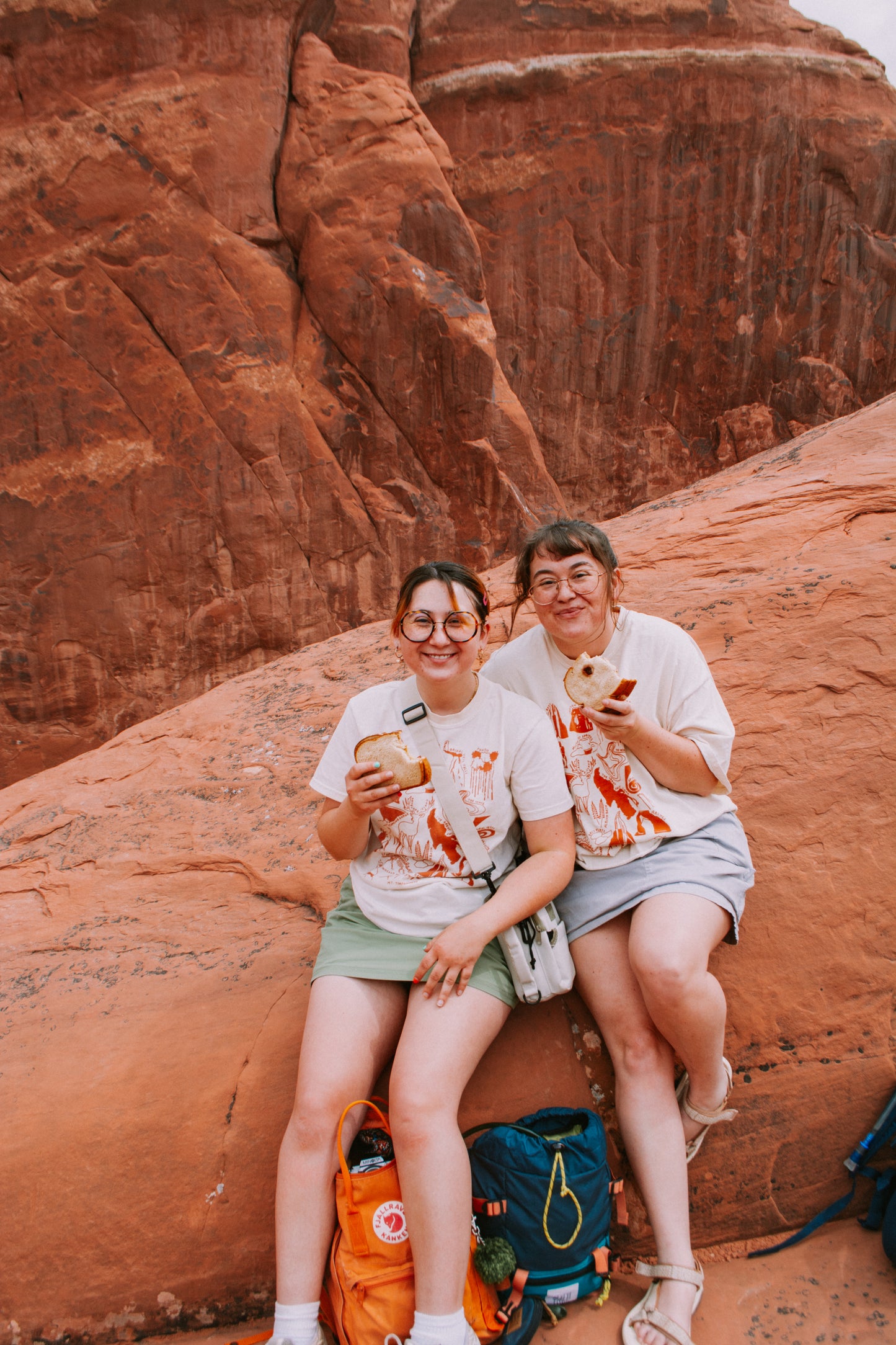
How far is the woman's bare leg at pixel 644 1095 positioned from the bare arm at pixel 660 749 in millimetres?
398

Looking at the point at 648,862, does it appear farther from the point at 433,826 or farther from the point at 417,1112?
the point at 417,1112

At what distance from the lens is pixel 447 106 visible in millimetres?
10461

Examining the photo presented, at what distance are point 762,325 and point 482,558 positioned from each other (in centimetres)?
542

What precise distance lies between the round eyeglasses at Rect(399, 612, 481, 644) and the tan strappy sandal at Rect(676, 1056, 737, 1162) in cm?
127

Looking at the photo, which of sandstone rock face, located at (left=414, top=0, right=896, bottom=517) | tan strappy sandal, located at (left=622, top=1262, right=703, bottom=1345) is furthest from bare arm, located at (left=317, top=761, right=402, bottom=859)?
sandstone rock face, located at (left=414, top=0, right=896, bottom=517)

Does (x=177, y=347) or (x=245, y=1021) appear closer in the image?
(x=245, y=1021)

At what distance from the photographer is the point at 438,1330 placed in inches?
64.4

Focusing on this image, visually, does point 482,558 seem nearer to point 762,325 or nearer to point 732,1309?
point 762,325

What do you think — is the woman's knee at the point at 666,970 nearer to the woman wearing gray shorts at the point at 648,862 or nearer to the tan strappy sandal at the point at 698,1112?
the woman wearing gray shorts at the point at 648,862

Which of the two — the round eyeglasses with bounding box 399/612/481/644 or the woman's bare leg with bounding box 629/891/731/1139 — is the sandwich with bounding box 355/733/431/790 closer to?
the round eyeglasses with bounding box 399/612/481/644

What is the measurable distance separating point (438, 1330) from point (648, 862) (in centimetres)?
113

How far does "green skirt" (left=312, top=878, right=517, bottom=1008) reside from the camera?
2033 millimetres

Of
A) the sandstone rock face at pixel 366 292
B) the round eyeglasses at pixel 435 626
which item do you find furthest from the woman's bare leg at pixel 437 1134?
the sandstone rock face at pixel 366 292

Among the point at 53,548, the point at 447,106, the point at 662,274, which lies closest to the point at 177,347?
the point at 53,548
